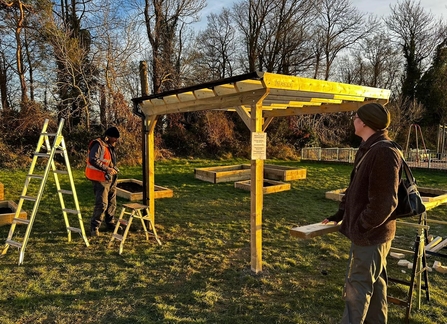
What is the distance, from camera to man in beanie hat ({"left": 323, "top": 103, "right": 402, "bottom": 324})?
226 centimetres

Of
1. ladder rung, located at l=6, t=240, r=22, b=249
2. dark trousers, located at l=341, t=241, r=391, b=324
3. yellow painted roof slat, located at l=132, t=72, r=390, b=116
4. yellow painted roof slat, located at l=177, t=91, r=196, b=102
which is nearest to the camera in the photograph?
dark trousers, located at l=341, t=241, r=391, b=324

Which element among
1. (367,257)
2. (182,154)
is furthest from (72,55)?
(367,257)

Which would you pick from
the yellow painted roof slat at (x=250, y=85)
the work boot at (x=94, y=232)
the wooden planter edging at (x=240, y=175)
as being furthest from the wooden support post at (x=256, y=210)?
the wooden planter edging at (x=240, y=175)

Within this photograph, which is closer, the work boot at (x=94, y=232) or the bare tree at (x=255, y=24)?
the work boot at (x=94, y=232)

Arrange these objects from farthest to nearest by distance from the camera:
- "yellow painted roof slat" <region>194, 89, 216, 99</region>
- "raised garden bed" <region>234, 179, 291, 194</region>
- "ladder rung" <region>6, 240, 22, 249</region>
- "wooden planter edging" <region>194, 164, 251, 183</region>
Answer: "wooden planter edging" <region>194, 164, 251, 183</region> < "raised garden bed" <region>234, 179, 291, 194</region> < "yellow painted roof slat" <region>194, 89, 216, 99</region> < "ladder rung" <region>6, 240, 22, 249</region>

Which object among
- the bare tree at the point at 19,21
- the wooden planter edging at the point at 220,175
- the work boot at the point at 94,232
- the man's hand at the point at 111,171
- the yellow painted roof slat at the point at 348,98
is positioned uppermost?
the bare tree at the point at 19,21

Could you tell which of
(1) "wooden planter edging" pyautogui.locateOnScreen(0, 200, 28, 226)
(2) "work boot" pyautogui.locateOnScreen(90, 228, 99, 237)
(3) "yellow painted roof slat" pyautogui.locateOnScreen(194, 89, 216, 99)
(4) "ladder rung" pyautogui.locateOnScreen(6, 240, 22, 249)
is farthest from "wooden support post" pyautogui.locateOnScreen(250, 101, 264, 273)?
(1) "wooden planter edging" pyautogui.locateOnScreen(0, 200, 28, 226)

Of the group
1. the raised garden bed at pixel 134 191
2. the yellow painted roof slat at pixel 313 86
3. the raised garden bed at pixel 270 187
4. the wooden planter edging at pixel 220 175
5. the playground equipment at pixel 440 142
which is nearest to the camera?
the yellow painted roof slat at pixel 313 86

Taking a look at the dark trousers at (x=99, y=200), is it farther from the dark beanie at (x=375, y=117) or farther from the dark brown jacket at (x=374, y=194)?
the dark beanie at (x=375, y=117)

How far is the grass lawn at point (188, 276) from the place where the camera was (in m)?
3.33

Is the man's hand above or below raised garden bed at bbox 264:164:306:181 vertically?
above

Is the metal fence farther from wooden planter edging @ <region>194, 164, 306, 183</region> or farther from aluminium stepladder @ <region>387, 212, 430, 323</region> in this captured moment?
aluminium stepladder @ <region>387, 212, 430, 323</region>

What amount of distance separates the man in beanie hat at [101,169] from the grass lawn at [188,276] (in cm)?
44

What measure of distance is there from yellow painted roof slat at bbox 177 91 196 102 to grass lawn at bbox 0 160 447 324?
228 cm
